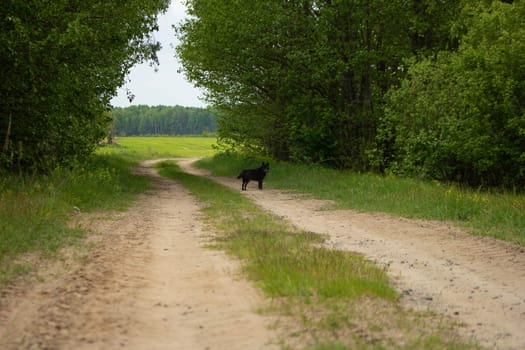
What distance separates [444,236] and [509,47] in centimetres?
1139

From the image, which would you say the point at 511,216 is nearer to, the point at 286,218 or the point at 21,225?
the point at 286,218

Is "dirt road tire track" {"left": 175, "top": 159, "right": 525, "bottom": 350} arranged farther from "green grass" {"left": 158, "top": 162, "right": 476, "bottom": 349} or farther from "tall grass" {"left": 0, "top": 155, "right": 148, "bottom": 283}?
"tall grass" {"left": 0, "top": 155, "right": 148, "bottom": 283}

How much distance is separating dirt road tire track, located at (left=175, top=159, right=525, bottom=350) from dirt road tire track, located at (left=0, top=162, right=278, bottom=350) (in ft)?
6.67

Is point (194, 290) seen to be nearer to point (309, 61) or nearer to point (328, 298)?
point (328, 298)

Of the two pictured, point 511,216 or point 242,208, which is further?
point 242,208

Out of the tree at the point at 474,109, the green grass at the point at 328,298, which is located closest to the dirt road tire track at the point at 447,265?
the green grass at the point at 328,298

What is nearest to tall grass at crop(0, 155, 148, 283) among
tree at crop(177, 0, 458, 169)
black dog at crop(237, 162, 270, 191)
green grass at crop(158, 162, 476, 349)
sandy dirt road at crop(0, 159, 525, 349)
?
sandy dirt road at crop(0, 159, 525, 349)

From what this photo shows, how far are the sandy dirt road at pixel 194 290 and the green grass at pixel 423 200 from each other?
1206 millimetres

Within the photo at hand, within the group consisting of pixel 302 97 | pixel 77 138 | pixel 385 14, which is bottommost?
pixel 77 138

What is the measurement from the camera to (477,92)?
19.8 m

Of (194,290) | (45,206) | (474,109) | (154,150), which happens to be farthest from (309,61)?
(154,150)

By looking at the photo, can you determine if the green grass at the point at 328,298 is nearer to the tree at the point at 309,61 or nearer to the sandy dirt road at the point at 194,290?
the sandy dirt road at the point at 194,290

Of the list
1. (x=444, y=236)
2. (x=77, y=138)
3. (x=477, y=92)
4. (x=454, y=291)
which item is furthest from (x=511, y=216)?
(x=77, y=138)

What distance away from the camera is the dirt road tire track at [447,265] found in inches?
226
